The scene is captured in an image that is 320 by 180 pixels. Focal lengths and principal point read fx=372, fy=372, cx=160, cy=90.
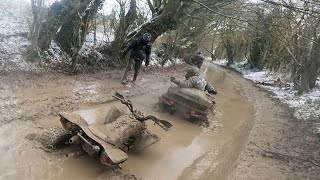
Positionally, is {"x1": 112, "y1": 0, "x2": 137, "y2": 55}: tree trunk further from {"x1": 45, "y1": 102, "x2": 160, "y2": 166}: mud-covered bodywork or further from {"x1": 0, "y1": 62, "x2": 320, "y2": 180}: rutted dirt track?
{"x1": 45, "y1": 102, "x2": 160, "y2": 166}: mud-covered bodywork

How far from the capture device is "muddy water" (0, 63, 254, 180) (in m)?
5.23

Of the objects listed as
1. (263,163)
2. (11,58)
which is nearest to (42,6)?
(11,58)

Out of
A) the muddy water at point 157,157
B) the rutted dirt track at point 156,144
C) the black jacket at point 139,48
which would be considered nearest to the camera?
the muddy water at point 157,157

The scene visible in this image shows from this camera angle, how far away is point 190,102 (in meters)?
9.16

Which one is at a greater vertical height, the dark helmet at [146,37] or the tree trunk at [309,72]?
the dark helmet at [146,37]

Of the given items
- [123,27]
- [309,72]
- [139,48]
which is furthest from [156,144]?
[309,72]

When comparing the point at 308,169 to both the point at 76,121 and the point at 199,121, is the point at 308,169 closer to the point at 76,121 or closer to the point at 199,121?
the point at 199,121

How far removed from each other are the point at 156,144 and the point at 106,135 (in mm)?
1957

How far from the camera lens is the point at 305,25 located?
1634 centimetres

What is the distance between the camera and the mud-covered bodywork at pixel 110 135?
207 inches

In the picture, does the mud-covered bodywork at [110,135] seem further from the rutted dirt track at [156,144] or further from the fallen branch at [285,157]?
the fallen branch at [285,157]

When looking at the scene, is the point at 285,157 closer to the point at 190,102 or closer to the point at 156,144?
the point at 190,102

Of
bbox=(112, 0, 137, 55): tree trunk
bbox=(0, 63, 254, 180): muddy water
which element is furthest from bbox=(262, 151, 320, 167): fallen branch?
bbox=(112, 0, 137, 55): tree trunk

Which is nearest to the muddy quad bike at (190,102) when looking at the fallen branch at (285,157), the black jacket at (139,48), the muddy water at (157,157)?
the muddy water at (157,157)
